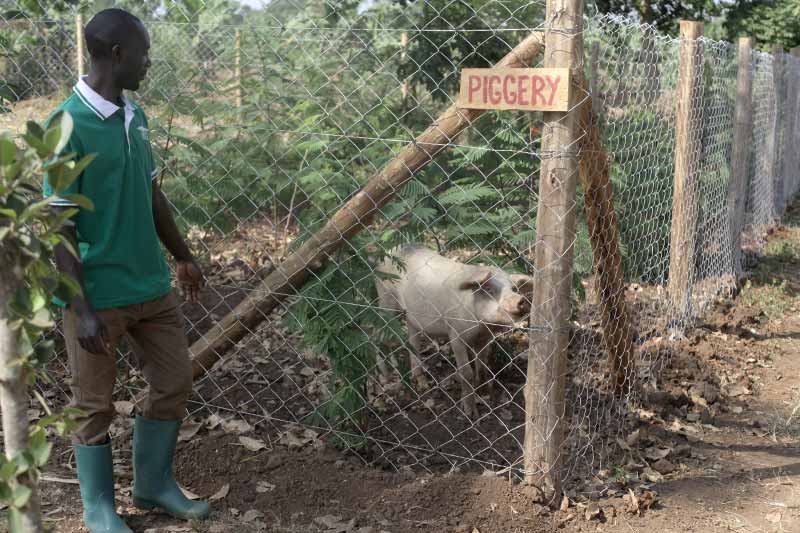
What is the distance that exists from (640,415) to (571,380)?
0.44 metres

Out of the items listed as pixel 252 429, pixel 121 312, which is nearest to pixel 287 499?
pixel 252 429

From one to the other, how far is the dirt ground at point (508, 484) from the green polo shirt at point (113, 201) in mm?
980

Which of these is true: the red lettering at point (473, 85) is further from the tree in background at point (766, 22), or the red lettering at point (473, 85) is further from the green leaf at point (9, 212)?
the tree in background at point (766, 22)

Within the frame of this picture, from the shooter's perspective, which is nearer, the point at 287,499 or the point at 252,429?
the point at 287,499

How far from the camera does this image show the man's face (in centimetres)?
287

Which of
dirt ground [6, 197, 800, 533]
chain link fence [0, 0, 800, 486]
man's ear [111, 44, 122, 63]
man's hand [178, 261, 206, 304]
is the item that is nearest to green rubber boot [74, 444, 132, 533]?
dirt ground [6, 197, 800, 533]

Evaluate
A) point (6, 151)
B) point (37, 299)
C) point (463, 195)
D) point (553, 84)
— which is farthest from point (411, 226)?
point (6, 151)

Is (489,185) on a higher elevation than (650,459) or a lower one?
higher

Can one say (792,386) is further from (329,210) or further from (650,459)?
(329,210)

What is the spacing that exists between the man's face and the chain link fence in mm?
640

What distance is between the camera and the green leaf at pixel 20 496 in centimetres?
171

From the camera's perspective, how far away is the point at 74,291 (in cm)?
195

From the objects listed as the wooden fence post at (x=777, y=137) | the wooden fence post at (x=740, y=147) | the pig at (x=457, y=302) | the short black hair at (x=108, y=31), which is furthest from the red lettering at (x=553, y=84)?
the wooden fence post at (x=777, y=137)

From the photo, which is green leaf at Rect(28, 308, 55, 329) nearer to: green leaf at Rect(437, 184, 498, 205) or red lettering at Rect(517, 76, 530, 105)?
red lettering at Rect(517, 76, 530, 105)
